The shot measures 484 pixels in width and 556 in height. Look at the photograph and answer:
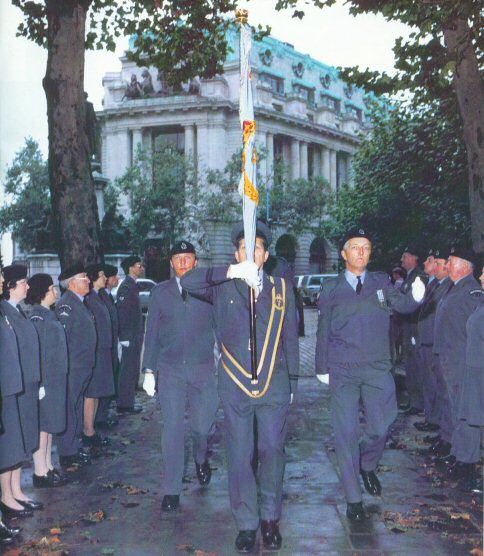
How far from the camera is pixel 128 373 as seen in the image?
10.3 metres

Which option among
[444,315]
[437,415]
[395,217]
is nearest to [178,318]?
[444,315]

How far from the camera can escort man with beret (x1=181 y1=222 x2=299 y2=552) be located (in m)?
4.88

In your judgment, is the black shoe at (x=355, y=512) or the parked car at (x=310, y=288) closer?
the black shoe at (x=355, y=512)

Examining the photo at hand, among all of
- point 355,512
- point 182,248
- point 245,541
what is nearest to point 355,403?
point 355,512

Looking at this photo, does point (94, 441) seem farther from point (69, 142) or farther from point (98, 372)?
point (69, 142)

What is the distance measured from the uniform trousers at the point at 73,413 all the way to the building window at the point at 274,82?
5648 centimetres

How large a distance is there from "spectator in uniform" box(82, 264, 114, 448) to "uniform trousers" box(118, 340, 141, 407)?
1487 millimetres

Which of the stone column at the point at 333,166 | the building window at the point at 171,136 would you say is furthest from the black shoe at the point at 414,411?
the stone column at the point at 333,166

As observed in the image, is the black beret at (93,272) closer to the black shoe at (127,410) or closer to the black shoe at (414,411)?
the black shoe at (127,410)

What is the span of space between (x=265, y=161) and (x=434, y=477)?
4988cm

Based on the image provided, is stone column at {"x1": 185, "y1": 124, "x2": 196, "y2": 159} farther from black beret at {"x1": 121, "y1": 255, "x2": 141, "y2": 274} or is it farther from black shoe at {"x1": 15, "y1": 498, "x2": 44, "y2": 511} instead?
black shoe at {"x1": 15, "y1": 498, "x2": 44, "y2": 511}

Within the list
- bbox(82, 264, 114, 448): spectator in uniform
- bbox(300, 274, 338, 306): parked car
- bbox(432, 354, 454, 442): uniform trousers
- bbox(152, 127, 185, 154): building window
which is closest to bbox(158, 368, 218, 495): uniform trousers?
bbox(82, 264, 114, 448): spectator in uniform

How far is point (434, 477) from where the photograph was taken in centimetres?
669

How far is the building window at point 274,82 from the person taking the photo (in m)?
62.1
